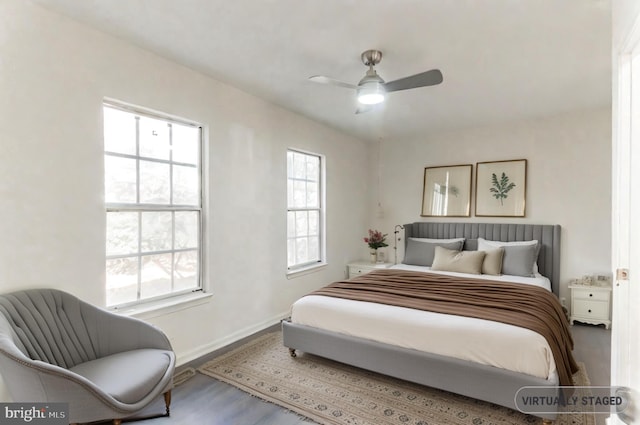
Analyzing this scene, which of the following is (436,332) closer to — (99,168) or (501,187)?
(99,168)

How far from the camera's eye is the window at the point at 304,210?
4.39 metres

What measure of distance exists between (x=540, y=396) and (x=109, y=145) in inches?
135

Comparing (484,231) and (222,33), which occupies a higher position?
(222,33)

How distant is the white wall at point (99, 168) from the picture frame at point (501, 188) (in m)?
2.79

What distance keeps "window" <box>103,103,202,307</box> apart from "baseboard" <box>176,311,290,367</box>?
56 cm

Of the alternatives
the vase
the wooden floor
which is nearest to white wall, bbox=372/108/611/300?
the vase

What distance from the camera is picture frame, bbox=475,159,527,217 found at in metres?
4.56

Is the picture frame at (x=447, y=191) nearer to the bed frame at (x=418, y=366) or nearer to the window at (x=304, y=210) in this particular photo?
the window at (x=304, y=210)

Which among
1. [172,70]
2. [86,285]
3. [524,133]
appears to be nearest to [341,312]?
[86,285]

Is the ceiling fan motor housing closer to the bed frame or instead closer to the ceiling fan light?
the ceiling fan light

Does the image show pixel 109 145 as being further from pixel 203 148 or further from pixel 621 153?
pixel 621 153

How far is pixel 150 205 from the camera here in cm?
276

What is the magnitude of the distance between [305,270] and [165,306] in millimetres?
2039

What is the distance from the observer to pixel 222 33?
2.39 metres
